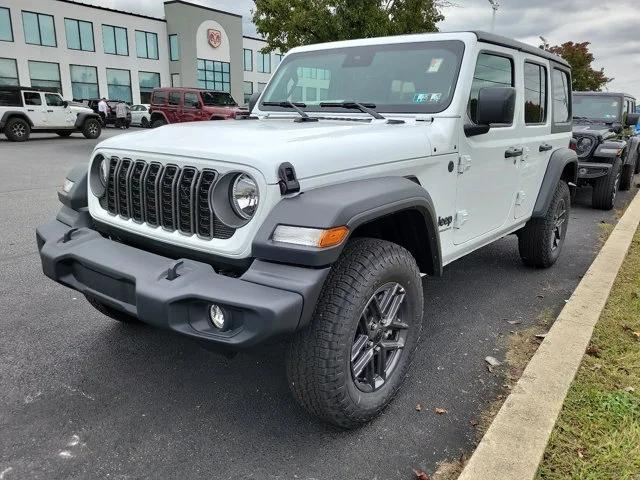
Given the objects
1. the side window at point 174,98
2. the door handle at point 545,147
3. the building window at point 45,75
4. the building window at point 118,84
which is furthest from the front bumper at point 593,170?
the building window at point 118,84

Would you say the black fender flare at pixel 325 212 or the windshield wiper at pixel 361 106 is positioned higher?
the windshield wiper at pixel 361 106

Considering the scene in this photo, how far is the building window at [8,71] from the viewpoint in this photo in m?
34.6

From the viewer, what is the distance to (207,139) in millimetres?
2477

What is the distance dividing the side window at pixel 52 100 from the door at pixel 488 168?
63.1 ft

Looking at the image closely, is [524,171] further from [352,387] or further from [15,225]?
[15,225]

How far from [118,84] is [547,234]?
41.5 metres

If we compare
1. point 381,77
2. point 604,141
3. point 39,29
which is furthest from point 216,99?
point 39,29

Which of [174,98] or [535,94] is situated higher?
[174,98]

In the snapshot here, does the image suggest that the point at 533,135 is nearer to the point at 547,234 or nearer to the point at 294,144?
the point at 547,234

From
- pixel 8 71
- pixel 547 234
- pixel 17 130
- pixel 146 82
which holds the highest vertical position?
pixel 8 71

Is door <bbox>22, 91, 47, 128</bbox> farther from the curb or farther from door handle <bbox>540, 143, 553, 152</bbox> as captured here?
Answer: the curb

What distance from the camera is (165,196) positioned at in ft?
8.02

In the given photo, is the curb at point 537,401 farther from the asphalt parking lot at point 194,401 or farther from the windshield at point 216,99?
the windshield at point 216,99

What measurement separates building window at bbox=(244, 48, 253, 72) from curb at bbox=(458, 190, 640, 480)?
155 ft
